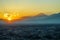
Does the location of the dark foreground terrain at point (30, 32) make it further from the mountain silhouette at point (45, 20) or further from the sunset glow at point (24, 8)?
the sunset glow at point (24, 8)

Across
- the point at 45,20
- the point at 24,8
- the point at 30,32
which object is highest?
the point at 24,8

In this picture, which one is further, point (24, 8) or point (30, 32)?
point (24, 8)

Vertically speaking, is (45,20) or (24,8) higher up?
(24,8)

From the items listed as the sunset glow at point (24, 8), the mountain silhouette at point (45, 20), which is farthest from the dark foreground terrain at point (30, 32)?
the sunset glow at point (24, 8)

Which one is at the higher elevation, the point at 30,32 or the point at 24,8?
the point at 24,8

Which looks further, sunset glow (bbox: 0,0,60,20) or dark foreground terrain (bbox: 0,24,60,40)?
sunset glow (bbox: 0,0,60,20)

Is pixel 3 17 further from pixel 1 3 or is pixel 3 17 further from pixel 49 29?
pixel 49 29

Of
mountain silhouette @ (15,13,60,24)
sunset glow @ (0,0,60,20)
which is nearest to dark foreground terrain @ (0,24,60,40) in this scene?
mountain silhouette @ (15,13,60,24)

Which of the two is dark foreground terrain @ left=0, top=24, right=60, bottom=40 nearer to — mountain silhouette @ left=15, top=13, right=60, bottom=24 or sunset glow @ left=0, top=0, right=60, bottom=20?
mountain silhouette @ left=15, top=13, right=60, bottom=24
